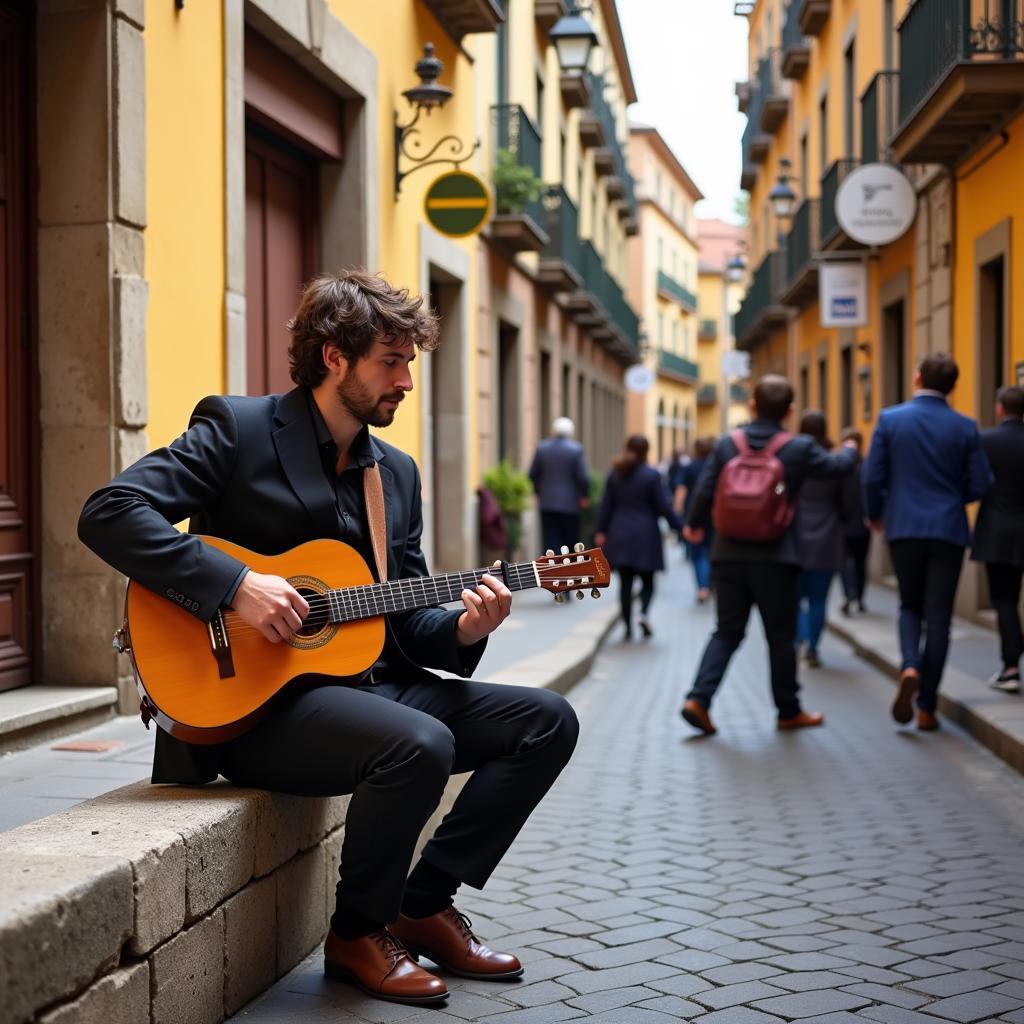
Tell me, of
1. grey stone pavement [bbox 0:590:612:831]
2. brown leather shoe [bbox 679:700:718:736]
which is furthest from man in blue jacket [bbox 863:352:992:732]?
grey stone pavement [bbox 0:590:612:831]

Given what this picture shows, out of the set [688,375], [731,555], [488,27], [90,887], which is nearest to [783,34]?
[488,27]

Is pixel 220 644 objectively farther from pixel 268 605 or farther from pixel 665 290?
pixel 665 290

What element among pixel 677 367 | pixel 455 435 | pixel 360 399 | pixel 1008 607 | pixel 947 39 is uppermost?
pixel 677 367

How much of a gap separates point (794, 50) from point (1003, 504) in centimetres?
1886

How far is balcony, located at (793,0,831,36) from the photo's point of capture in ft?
74.4

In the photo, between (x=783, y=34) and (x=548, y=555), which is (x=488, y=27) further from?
(x=783, y=34)

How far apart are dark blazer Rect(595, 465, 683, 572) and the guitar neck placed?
9.33m

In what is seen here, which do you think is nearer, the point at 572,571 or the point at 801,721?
the point at 572,571

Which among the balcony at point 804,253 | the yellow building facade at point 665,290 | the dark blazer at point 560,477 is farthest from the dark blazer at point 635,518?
the yellow building facade at point 665,290

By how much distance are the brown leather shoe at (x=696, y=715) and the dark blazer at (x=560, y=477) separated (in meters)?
8.11

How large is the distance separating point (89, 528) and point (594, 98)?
88.5ft

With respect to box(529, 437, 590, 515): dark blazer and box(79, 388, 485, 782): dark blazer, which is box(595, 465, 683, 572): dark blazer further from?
box(79, 388, 485, 782): dark blazer

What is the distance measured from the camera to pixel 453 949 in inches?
149

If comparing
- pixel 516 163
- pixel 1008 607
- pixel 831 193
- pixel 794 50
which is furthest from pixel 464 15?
pixel 794 50
